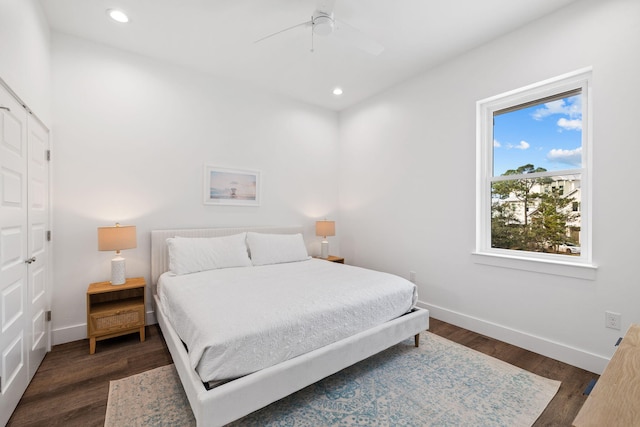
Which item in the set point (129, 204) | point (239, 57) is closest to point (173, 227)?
point (129, 204)

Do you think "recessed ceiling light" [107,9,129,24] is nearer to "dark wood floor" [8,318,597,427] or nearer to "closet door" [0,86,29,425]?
"closet door" [0,86,29,425]

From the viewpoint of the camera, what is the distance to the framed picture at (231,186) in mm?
3518

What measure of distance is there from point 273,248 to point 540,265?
8.61 ft

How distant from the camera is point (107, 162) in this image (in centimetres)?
293

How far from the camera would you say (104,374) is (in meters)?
2.18

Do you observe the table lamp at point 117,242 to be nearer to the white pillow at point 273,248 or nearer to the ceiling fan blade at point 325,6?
the white pillow at point 273,248

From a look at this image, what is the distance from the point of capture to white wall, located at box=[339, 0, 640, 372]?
83.3 inches

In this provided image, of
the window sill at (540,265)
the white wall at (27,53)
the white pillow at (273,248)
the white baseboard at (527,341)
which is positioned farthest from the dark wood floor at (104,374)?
the white wall at (27,53)

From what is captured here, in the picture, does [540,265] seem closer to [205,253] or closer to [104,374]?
[205,253]

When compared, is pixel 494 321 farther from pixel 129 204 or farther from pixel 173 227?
pixel 129 204

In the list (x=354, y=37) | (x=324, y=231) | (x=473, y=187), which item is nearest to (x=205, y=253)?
(x=324, y=231)

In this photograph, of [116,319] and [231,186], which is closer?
[116,319]

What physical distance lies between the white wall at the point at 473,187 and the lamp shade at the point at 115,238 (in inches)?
113

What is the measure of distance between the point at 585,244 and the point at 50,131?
15.3 ft
